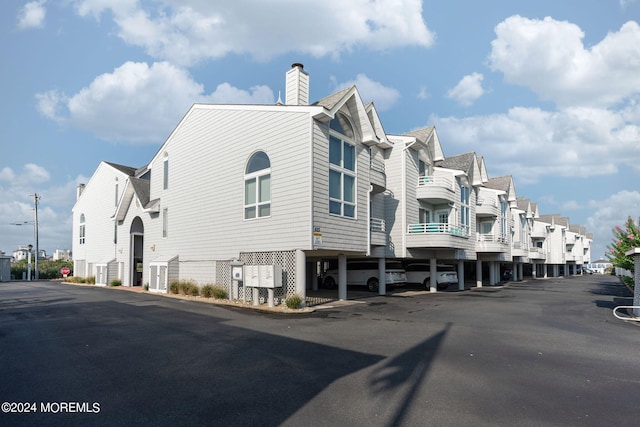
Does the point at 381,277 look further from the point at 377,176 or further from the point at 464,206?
the point at 464,206

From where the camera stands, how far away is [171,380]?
21.1ft

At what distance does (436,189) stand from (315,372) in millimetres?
20079

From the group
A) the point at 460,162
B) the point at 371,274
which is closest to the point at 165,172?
the point at 371,274

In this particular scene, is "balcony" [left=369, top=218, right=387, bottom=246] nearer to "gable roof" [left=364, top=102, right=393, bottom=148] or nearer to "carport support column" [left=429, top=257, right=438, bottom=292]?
"gable roof" [left=364, top=102, right=393, bottom=148]

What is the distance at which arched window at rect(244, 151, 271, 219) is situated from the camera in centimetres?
1784

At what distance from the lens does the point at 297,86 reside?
18.8 m

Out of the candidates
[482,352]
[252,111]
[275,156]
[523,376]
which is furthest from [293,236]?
[523,376]

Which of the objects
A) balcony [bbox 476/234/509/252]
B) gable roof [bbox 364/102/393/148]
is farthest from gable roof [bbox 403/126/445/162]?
balcony [bbox 476/234/509/252]

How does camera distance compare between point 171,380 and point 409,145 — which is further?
point 409,145

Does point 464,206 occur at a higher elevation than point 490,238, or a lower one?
higher

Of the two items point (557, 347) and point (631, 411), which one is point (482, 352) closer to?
point (557, 347)

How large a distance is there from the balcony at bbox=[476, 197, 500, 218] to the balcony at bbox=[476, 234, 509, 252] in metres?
1.96

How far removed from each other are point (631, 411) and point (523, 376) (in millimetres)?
1680

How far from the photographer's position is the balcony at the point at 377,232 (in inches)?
816
